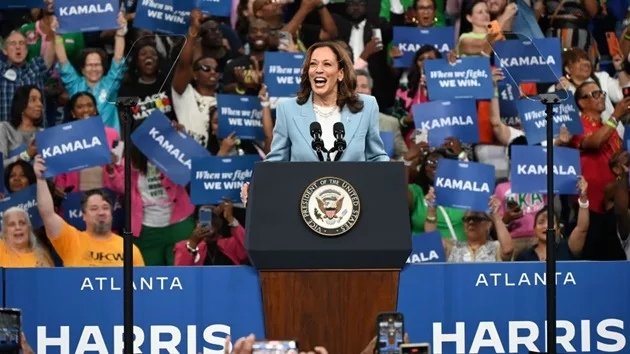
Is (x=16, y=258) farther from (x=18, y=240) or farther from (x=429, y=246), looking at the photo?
(x=429, y=246)

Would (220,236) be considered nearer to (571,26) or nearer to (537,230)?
(537,230)

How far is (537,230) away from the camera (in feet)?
26.6

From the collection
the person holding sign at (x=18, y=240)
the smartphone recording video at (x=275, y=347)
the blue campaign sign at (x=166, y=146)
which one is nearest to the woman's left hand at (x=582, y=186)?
the blue campaign sign at (x=166, y=146)

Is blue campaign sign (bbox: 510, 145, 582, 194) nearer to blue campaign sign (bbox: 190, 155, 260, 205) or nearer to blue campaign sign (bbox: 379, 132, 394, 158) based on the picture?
blue campaign sign (bbox: 379, 132, 394, 158)

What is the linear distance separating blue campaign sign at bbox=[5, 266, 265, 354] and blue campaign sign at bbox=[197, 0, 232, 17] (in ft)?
10.4

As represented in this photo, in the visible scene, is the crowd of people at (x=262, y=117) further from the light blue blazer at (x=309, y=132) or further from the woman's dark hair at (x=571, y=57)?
the light blue blazer at (x=309, y=132)

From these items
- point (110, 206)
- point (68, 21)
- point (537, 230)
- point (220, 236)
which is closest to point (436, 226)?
point (537, 230)

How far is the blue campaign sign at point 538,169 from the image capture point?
818cm

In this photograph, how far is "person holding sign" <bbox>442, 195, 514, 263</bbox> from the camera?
8016mm

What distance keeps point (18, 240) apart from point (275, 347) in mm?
4065

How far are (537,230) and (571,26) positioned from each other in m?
1.68

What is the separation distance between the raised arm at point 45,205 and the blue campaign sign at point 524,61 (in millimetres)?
2704

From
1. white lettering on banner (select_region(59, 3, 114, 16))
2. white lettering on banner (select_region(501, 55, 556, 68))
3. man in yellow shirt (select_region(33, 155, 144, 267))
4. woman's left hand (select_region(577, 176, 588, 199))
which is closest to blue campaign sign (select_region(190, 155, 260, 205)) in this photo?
man in yellow shirt (select_region(33, 155, 144, 267))

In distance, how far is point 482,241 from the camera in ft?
Answer: 26.5
